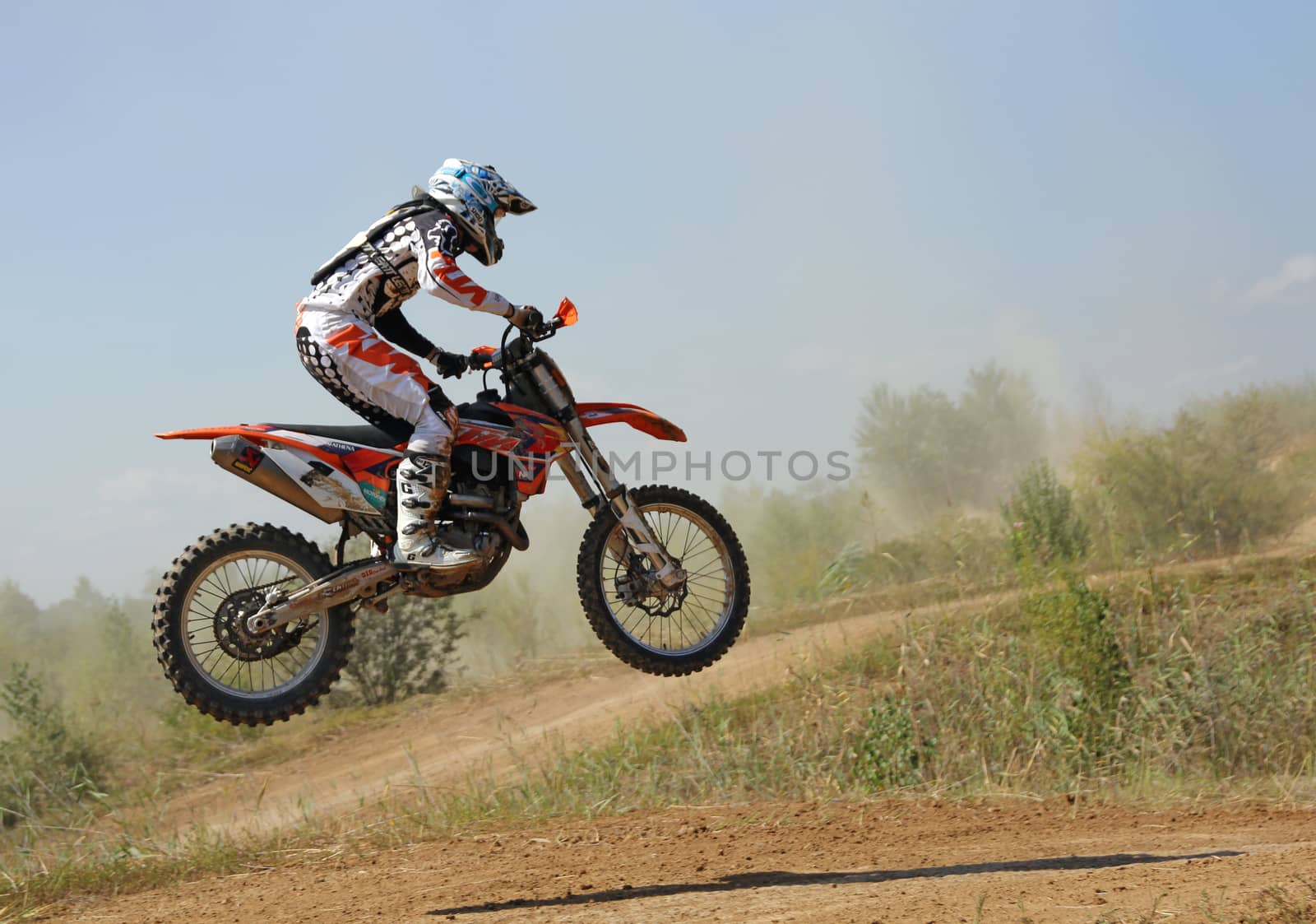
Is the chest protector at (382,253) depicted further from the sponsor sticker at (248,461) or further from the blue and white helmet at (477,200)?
the sponsor sticker at (248,461)

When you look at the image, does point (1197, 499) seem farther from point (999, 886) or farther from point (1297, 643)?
point (999, 886)

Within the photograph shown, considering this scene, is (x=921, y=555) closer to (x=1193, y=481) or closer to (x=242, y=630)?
(x=1193, y=481)

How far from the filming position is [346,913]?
5.69 m

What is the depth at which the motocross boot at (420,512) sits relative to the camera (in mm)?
5559

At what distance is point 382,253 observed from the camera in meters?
5.85

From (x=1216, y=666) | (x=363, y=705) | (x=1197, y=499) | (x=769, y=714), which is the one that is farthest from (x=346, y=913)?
(x=1197, y=499)

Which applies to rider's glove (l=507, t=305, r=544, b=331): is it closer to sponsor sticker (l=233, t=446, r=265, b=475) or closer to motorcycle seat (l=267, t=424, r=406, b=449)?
motorcycle seat (l=267, t=424, r=406, b=449)

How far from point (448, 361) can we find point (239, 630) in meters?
1.96

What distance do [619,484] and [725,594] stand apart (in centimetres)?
98

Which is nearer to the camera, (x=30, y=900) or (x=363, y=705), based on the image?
(x=30, y=900)

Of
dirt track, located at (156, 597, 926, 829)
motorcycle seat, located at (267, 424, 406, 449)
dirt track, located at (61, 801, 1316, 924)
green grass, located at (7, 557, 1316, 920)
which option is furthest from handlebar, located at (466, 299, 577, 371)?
dirt track, located at (156, 597, 926, 829)

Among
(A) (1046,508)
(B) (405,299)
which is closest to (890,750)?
(B) (405,299)

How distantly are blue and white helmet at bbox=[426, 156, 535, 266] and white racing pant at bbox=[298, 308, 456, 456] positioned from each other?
0.76 metres

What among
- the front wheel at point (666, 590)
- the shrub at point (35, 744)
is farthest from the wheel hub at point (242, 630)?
the shrub at point (35, 744)
